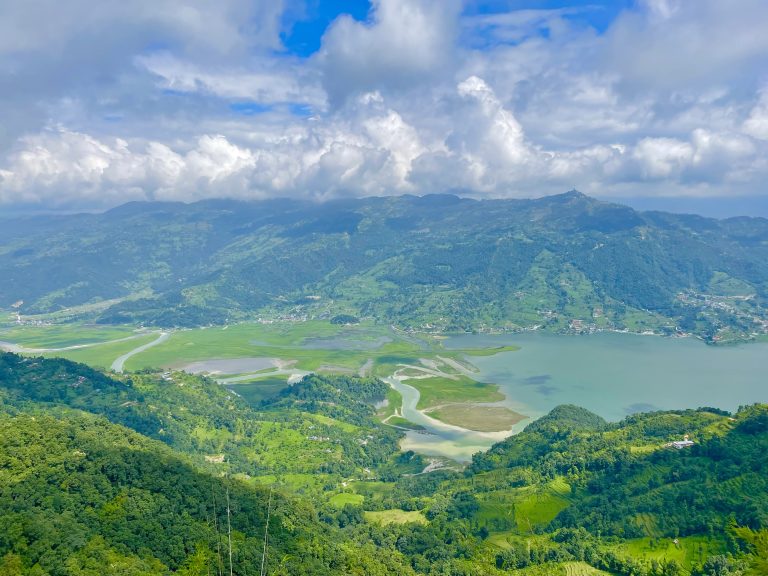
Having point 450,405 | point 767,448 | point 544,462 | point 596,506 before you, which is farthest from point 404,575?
point 450,405

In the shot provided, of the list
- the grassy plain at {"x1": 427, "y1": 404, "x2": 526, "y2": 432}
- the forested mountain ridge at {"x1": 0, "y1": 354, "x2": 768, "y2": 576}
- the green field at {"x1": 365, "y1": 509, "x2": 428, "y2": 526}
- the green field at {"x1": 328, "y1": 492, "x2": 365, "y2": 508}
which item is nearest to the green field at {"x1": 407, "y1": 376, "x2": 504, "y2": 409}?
the grassy plain at {"x1": 427, "y1": 404, "x2": 526, "y2": 432}

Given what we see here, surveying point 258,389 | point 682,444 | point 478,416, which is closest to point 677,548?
point 682,444

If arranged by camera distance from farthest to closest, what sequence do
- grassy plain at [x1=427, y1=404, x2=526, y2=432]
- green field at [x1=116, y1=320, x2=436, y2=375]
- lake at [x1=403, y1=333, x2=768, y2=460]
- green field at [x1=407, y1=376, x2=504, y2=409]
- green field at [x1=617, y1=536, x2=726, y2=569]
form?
green field at [x1=116, y1=320, x2=436, y2=375], green field at [x1=407, y1=376, x2=504, y2=409], lake at [x1=403, y1=333, x2=768, y2=460], grassy plain at [x1=427, y1=404, x2=526, y2=432], green field at [x1=617, y1=536, x2=726, y2=569]

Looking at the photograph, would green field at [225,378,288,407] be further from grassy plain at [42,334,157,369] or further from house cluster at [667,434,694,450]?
house cluster at [667,434,694,450]

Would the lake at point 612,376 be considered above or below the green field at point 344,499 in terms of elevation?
above

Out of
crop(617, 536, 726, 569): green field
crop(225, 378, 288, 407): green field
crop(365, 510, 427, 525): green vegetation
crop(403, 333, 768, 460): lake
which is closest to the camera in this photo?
crop(617, 536, 726, 569): green field

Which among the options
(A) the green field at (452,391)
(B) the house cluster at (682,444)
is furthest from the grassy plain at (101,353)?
(B) the house cluster at (682,444)

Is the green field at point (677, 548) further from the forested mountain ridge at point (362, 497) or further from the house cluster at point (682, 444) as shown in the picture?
the house cluster at point (682, 444)

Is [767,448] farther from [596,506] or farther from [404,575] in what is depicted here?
[404,575]
